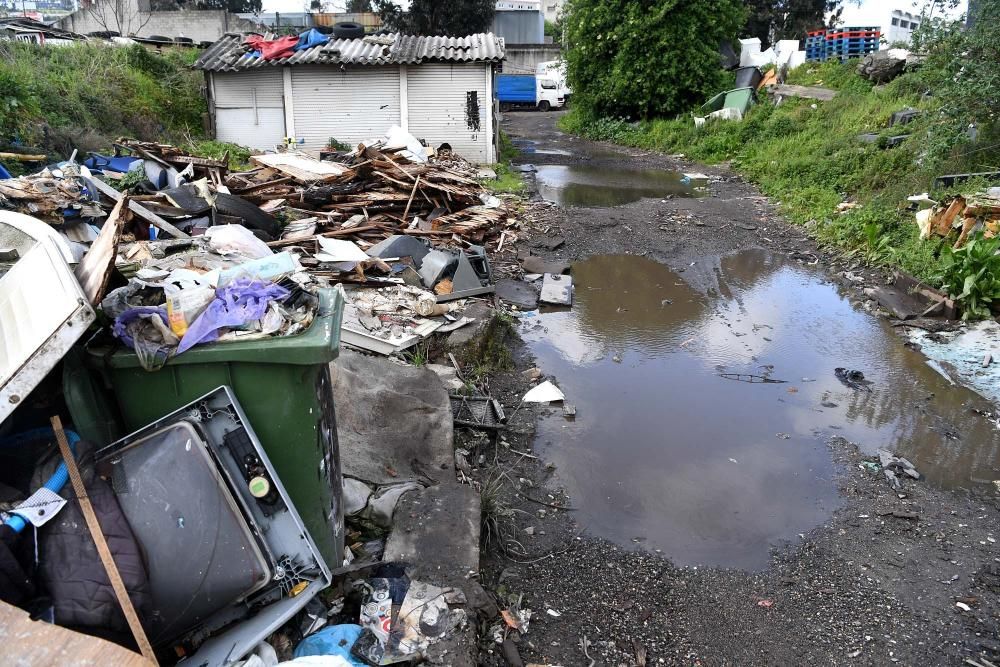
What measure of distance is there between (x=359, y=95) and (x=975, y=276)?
1311 centimetres

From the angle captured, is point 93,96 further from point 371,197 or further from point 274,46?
point 371,197

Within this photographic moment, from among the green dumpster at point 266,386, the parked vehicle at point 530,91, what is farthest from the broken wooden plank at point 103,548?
the parked vehicle at point 530,91

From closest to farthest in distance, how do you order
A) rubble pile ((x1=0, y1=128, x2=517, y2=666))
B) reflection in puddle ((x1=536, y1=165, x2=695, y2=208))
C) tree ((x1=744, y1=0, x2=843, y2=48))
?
1. rubble pile ((x1=0, y1=128, x2=517, y2=666))
2. reflection in puddle ((x1=536, y1=165, x2=695, y2=208))
3. tree ((x1=744, y1=0, x2=843, y2=48))

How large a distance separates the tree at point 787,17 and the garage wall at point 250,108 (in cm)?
2810

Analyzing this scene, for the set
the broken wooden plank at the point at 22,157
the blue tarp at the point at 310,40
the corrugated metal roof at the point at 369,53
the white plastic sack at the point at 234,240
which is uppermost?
the blue tarp at the point at 310,40

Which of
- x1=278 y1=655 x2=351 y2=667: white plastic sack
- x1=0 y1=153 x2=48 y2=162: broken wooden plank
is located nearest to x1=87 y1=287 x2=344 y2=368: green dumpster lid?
x1=278 y1=655 x2=351 y2=667: white plastic sack

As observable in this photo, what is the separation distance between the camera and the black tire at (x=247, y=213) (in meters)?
7.45

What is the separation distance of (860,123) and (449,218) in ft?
35.1

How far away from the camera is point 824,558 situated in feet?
13.1

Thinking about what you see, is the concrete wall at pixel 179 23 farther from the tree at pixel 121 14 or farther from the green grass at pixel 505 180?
the green grass at pixel 505 180

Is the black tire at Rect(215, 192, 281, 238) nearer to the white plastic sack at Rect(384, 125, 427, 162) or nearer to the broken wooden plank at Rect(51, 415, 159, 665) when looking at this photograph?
the white plastic sack at Rect(384, 125, 427, 162)

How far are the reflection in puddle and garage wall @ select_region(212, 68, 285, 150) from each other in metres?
6.45

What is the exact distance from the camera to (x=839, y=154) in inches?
523

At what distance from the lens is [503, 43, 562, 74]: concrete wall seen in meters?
37.3
